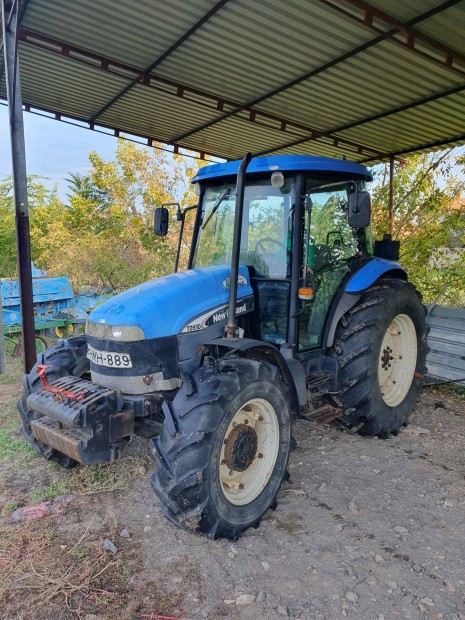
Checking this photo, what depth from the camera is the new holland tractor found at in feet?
8.61

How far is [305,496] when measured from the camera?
124 inches

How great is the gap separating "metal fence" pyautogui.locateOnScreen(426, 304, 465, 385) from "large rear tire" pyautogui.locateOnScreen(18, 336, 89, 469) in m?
3.95

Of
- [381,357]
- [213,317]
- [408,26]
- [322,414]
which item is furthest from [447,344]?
[213,317]

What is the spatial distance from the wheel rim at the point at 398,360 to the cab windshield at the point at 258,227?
1.41 meters

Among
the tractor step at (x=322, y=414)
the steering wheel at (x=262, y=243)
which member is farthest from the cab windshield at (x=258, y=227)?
the tractor step at (x=322, y=414)

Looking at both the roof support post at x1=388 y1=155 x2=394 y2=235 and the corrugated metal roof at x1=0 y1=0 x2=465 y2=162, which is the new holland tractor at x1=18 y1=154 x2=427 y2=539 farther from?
the roof support post at x1=388 y1=155 x2=394 y2=235

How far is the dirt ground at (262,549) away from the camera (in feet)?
7.18

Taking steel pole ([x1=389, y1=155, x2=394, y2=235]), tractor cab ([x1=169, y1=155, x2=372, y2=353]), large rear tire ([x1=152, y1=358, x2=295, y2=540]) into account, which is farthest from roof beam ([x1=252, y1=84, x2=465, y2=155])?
large rear tire ([x1=152, y1=358, x2=295, y2=540])

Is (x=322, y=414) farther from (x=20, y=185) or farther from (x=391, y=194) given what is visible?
(x=391, y=194)

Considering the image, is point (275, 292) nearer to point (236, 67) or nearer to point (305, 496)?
point (305, 496)

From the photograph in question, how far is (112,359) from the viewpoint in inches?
115

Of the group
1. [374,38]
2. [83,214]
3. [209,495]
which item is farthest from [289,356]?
[83,214]

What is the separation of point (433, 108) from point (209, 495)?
5734 mm

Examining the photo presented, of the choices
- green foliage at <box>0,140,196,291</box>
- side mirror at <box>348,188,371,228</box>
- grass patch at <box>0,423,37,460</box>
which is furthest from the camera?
green foliage at <box>0,140,196,291</box>
